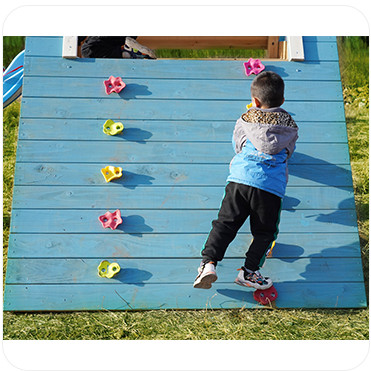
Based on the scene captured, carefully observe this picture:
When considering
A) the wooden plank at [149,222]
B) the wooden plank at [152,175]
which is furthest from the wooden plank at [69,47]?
the wooden plank at [149,222]

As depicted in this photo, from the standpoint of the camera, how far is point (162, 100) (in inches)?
135

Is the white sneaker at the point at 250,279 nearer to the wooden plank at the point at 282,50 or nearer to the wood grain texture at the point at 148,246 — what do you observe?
the wood grain texture at the point at 148,246

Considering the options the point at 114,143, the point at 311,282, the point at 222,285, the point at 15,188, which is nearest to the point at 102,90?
the point at 114,143

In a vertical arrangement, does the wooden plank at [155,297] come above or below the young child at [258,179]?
below

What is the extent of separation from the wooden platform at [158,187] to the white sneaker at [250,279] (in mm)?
144

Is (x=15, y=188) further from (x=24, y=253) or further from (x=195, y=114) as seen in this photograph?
(x=195, y=114)

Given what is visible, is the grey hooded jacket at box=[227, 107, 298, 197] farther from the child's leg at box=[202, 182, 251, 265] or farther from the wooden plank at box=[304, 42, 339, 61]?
the wooden plank at box=[304, 42, 339, 61]

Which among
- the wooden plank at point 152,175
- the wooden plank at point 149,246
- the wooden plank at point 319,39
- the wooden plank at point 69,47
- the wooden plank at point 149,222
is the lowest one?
the wooden plank at point 149,246

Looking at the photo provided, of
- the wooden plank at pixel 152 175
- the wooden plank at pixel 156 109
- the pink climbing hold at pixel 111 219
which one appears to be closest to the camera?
the pink climbing hold at pixel 111 219

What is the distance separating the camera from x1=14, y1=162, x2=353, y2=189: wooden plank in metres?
3.21

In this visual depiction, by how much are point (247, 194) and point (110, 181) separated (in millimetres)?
977

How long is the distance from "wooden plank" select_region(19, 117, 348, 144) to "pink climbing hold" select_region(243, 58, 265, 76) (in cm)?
41

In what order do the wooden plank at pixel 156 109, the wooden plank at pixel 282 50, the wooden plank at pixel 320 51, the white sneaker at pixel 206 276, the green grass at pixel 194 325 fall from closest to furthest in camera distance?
the white sneaker at pixel 206 276 < the green grass at pixel 194 325 < the wooden plank at pixel 156 109 < the wooden plank at pixel 320 51 < the wooden plank at pixel 282 50

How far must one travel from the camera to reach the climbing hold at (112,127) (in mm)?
3301
